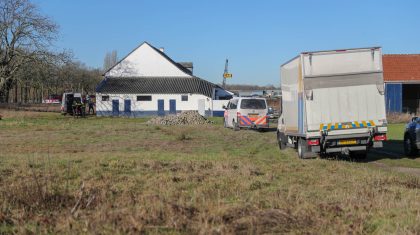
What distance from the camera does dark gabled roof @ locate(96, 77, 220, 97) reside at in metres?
62.4

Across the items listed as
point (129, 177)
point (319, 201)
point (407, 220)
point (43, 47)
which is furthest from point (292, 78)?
point (43, 47)

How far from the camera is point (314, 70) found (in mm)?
14000

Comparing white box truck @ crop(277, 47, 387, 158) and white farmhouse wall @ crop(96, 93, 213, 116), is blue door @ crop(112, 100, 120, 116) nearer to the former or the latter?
white farmhouse wall @ crop(96, 93, 213, 116)

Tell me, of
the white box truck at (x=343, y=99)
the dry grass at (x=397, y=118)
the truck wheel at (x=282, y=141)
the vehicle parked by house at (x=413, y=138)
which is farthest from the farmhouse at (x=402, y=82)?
the white box truck at (x=343, y=99)

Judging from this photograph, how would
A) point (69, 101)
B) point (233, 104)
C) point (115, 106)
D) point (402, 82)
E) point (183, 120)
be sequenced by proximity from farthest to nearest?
point (115, 106), point (69, 101), point (402, 82), point (183, 120), point (233, 104)

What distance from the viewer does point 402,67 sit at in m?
52.0

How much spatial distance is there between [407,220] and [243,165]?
5706 mm

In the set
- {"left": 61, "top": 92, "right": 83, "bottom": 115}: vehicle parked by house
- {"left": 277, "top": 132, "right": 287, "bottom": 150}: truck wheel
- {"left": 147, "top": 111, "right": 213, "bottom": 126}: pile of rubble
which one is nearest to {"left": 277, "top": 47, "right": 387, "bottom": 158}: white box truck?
{"left": 277, "top": 132, "right": 287, "bottom": 150}: truck wheel

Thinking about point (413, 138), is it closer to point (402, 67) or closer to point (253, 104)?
point (253, 104)

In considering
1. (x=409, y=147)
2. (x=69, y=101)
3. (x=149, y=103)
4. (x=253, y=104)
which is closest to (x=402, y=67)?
(x=253, y=104)

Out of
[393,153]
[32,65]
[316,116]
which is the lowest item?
[393,153]

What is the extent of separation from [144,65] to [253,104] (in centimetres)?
4075

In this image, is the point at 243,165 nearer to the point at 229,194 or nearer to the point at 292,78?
the point at 229,194

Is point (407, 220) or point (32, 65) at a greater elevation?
point (32, 65)
